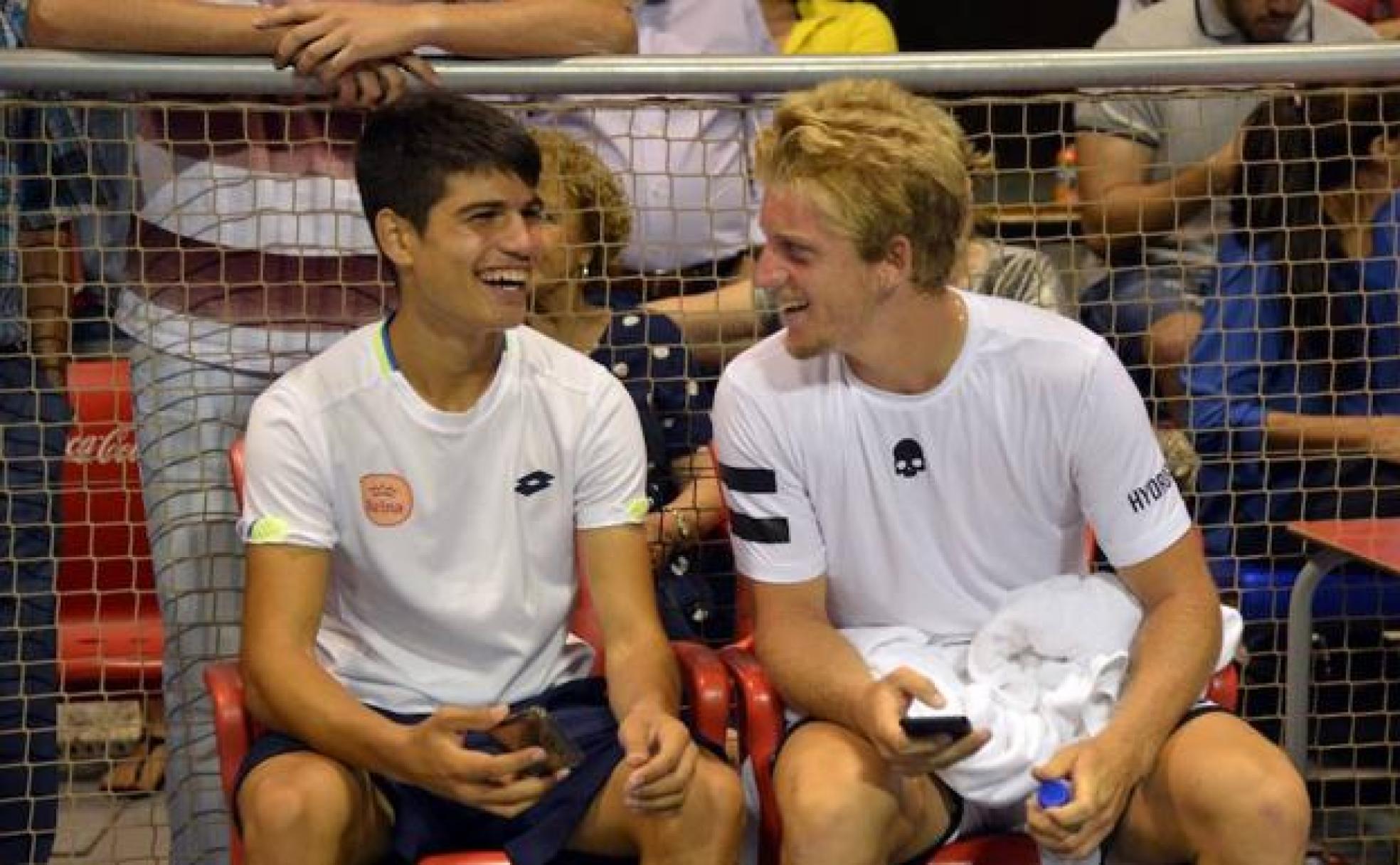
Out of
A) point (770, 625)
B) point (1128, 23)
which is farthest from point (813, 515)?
point (1128, 23)

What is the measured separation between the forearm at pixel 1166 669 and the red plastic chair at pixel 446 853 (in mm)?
569

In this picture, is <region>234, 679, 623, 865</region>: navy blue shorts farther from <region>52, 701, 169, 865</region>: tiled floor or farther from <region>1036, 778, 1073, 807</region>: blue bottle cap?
<region>52, 701, 169, 865</region>: tiled floor

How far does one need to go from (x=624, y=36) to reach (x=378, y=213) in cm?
55

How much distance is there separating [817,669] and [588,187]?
1060mm

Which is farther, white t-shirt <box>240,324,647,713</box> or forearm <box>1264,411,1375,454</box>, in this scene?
forearm <box>1264,411,1375,454</box>

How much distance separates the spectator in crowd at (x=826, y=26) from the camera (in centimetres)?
552

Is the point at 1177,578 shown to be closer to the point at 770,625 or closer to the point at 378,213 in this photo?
the point at 770,625

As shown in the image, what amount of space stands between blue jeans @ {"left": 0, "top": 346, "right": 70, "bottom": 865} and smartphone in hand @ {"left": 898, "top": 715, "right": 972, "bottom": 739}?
156cm

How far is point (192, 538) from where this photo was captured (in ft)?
12.4

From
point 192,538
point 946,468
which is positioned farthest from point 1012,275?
point 192,538

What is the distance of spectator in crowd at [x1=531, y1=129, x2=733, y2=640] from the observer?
3980 millimetres

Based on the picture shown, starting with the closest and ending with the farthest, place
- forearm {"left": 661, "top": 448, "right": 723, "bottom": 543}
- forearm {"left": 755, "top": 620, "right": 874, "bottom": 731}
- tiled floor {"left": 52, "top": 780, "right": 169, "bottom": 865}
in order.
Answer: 1. forearm {"left": 755, "top": 620, "right": 874, "bottom": 731}
2. forearm {"left": 661, "top": 448, "right": 723, "bottom": 543}
3. tiled floor {"left": 52, "top": 780, "right": 169, "bottom": 865}

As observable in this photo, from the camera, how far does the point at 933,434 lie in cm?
352

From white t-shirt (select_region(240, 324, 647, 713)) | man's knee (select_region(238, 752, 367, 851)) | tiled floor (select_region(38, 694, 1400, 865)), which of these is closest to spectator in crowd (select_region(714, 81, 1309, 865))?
white t-shirt (select_region(240, 324, 647, 713))
